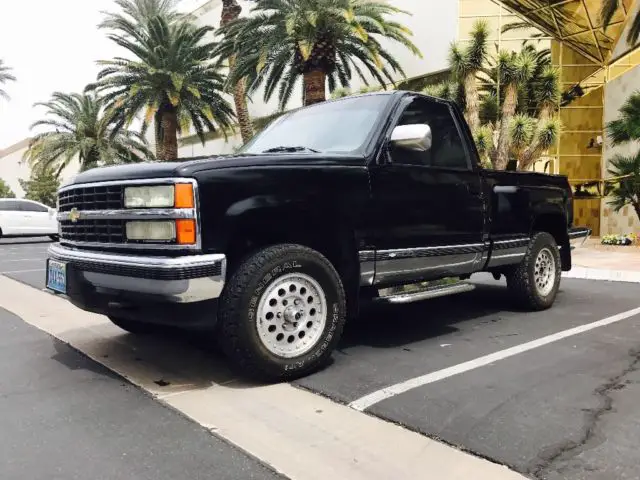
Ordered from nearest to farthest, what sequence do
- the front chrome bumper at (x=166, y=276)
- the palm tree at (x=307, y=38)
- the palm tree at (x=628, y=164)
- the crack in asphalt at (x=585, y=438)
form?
the crack in asphalt at (x=585, y=438)
the front chrome bumper at (x=166, y=276)
the palm tree at (x=628, y=164)
the palm tree at (x=307, y=38)

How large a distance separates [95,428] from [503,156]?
61.6 ft

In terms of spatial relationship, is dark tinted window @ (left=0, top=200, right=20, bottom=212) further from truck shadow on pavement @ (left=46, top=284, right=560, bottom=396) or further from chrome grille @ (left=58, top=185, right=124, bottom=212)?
chrome grille @ (left=58, top=185, right=124, bottom=212)

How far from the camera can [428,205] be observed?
4.48 m

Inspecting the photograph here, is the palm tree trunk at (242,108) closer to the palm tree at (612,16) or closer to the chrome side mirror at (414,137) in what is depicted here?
the palm tree at (612,16)

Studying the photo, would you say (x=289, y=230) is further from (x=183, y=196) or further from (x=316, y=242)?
(x=183, y=196)

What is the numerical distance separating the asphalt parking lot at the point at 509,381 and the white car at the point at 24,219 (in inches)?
720

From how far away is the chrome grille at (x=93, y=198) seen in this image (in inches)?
143

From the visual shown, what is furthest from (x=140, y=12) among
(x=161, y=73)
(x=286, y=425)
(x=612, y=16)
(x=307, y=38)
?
(x=286, y=425)

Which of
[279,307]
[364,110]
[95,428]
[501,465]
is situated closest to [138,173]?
[279,307]

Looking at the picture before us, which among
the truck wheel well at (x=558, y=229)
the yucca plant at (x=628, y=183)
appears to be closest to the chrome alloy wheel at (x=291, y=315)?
the truck wheel well at (x=558, y=229)

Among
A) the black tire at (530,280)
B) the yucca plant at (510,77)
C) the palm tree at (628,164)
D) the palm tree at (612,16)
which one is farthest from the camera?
the yucca plant at (510,77)

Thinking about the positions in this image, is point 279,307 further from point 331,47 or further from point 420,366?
point 331,47

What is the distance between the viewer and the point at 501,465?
8.20ft

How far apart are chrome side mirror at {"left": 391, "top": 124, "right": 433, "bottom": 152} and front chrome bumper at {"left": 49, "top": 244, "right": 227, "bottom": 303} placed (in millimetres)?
1550
